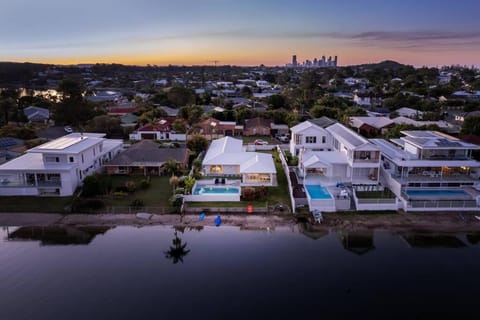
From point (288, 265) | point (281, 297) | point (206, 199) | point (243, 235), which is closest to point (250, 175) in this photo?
point (206, 199)

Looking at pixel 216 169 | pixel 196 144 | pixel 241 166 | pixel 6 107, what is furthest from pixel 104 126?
pixel 241 166

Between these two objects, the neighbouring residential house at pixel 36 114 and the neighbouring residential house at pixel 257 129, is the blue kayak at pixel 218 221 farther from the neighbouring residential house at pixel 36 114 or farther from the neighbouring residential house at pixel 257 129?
the neighbouring residential house at pixel 36 114

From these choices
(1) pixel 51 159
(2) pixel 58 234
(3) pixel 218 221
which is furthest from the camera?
(1) pixel 51 159

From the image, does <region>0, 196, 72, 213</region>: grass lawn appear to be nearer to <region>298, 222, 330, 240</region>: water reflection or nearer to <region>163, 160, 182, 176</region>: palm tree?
<region>163, 160, 182, 176</region>: palm tree

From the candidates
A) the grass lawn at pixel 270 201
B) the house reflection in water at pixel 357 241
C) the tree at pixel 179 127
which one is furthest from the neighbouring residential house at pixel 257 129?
the house reflection in water at pixel 357 241

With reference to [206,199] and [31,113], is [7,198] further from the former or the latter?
[31,113]

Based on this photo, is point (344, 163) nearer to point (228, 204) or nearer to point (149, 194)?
point (228, 204)
